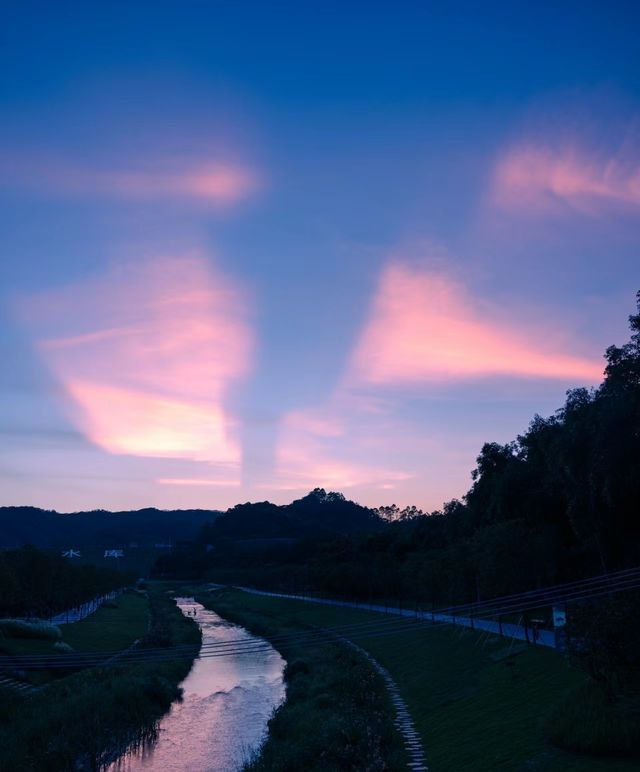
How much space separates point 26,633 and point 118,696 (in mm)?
18305

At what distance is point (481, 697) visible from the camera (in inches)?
1142

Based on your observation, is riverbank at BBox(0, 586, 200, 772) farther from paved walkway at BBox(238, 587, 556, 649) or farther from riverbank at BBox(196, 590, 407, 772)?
paved walkway at BBox(238, 587, 556, 649)

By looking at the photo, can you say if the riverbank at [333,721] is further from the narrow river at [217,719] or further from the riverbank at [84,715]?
the riverbank at [84,715]

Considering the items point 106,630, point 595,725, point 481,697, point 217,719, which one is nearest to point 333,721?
point 481,697

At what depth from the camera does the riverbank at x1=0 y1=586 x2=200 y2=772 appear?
2666cm

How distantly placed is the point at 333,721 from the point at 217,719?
11.7 m

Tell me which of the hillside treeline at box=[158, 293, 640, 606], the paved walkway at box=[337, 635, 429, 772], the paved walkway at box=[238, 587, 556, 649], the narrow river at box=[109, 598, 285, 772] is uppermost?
the hillside treeline at box=[158, 293, 640, 606]

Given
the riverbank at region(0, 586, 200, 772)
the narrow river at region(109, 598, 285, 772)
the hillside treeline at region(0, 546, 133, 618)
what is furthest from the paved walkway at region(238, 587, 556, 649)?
the hillside treeline at region(0, 546, 133, 618)

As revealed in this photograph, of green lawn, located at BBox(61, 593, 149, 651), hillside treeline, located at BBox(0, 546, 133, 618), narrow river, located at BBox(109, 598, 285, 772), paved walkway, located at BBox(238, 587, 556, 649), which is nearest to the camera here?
narrow river, located at BBox(109, 598, 285, 772)

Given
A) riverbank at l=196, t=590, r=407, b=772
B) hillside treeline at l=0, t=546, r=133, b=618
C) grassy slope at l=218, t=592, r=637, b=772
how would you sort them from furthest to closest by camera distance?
hillside treeline at l=0, t=546, r=133, b=618
riverbank at l=196, t=590, r=407, b=772
grassy slope at l=218, t=592, r=637, b=772

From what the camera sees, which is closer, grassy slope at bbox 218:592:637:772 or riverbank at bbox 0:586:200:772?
grassy slope at bbox 218:592:637:772

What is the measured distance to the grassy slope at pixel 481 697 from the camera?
64.7 feet

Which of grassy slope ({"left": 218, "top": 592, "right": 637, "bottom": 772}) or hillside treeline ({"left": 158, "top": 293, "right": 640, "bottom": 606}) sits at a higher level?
hillside treeline ({"left": 158, "top": 293, "right": 640, "bottom": 606})

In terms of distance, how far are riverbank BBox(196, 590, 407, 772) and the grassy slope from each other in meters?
1.46
